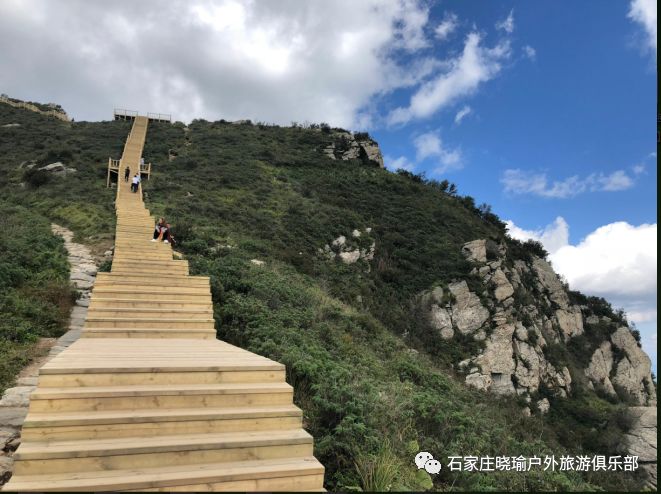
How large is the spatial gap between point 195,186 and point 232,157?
9.43 metres

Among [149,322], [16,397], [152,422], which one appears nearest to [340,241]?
[149,322]

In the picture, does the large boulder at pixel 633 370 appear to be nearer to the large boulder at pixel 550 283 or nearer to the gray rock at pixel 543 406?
the large boulder at pixel 550 283

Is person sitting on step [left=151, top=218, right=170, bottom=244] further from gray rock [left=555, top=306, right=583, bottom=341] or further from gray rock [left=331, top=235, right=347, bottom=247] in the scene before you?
gray rock [left=555, top=306, right=583, bottom=341]

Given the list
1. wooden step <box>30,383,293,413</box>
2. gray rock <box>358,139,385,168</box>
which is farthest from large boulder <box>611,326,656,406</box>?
wooden step <box>30,383,293,413</box>

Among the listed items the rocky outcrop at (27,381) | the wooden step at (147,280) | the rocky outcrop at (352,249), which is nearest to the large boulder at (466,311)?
the rocky outcrop at (352,249)

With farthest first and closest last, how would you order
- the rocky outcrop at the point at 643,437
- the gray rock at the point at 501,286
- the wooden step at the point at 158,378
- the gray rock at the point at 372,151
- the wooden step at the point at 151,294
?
1. the gray rock at the point at 372,151
2. the gray rock at the point at 501,286
3. the rocky outcrop at the point at 643,437
4. the wooden step at the point at 151,294
5. the wooden step at the point at 158,378

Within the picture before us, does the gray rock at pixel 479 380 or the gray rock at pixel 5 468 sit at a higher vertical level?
the gray rock at pixel 5 468

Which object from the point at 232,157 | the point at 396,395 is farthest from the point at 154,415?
the point at 232,157

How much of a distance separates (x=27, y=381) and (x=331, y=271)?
14.8 metres

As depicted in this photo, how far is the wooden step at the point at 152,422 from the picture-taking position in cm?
330

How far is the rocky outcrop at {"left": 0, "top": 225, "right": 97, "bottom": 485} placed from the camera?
4.05m

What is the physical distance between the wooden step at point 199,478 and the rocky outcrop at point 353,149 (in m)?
37.7

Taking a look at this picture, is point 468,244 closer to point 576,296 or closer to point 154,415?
point 576,296

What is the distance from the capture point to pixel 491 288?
21797 mm
